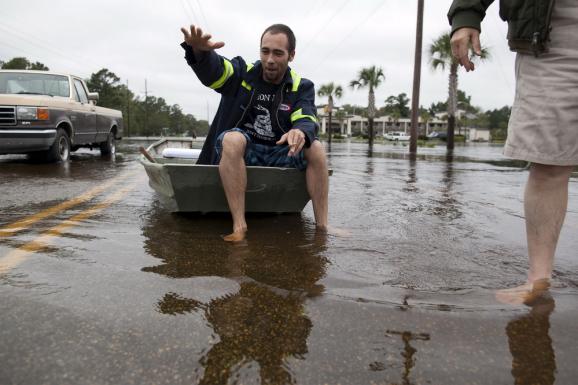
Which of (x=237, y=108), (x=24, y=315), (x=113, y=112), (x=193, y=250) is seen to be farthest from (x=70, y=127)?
(x=24, y=315)

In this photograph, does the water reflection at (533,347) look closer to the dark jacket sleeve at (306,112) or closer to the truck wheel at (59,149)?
the dark jacket sleeve at (306,112)

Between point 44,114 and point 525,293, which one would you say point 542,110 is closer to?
point 525,293

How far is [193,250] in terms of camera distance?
2.34m

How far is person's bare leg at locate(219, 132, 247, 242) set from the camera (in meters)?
2.82

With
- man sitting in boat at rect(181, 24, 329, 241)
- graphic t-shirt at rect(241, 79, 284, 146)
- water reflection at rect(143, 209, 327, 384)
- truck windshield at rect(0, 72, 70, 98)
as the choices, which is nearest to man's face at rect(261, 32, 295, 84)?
man sitting in boat at rect(181, 24, 329, 241)

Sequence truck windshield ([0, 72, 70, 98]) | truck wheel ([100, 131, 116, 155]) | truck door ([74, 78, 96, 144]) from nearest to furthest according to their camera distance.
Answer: truck windshield ([0, 72, 70, 98])
truck door ([74, 78, 96, 144])
truck wheel ([100, 131, 116, 155])

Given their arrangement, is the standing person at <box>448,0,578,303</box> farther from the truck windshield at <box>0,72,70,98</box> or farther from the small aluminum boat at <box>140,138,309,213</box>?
the truck windshield at <box>0,72,70,98</box>

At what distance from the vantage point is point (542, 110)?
1.89m

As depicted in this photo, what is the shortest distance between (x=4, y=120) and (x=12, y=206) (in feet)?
14.6

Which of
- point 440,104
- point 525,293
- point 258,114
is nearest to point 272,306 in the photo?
point 525,293

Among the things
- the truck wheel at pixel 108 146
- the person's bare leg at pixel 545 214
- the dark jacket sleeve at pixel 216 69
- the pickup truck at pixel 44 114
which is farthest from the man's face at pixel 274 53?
the truck wheel at pixel 108 146

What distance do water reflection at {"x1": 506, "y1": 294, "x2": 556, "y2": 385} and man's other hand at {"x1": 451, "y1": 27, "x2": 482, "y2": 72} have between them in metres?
1.17

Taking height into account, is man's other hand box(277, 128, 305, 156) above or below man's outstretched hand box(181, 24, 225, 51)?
below

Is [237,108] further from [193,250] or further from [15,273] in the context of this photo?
[15,273]
